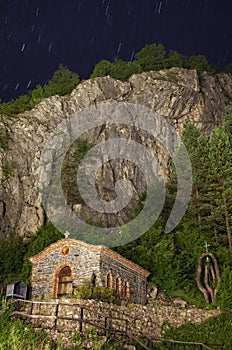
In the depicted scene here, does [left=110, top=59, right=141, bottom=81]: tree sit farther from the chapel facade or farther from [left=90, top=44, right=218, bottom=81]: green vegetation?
the chapel facade

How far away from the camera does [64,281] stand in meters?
21.7

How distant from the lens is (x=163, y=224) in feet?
111

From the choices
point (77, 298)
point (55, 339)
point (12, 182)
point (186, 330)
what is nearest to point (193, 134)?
point (12, 182)

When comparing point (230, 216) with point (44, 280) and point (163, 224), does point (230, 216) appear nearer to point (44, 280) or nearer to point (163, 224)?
point (163, 224)

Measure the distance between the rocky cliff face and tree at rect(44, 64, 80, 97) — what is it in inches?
109

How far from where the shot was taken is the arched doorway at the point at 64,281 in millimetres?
21462

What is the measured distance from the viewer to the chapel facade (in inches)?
816

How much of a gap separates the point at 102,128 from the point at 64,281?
2949 centimetres

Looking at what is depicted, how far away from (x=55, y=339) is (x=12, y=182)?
1026 inches

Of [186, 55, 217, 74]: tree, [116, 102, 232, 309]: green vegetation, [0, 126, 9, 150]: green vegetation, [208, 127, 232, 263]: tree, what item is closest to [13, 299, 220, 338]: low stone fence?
[116, 102, 232, 309]: green vegetation

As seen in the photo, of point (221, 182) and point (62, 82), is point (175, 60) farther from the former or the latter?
point (221, 182)

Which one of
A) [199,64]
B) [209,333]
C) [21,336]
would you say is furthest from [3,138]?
[199,64]

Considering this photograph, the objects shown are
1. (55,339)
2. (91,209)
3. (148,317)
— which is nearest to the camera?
(55,339)

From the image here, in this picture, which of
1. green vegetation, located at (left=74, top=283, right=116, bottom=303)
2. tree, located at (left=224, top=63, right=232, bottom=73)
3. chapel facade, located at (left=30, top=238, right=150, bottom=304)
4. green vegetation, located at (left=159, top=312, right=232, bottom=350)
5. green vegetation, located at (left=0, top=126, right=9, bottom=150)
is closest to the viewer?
green vegetation, located at (left=74, top=283, right=116, bottom=303)
